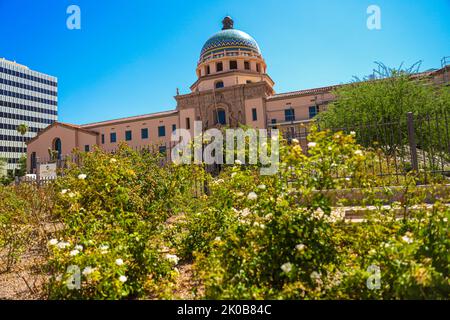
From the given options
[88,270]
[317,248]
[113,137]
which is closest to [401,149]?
[317,248]

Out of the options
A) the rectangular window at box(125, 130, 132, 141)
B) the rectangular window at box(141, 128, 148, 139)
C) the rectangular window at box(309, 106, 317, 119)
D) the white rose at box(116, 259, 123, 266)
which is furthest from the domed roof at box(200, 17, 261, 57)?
the white rose at box(116, 259, 123, 266)

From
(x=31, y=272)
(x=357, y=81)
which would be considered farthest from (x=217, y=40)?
(x=31, y=272)

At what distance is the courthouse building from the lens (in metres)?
34.5

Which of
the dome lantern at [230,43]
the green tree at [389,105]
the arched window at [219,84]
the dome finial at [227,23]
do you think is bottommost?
the green tree at [389,105]

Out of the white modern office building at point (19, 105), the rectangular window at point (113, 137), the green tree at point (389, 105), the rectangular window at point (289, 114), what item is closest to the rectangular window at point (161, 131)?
the rectangular window at point (113, 137)

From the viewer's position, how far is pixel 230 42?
38.8 meters

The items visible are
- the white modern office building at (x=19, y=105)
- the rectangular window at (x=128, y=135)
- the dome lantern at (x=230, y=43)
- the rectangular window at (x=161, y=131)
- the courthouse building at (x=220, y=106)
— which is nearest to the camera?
the courthouse building at (x=220, y=106)

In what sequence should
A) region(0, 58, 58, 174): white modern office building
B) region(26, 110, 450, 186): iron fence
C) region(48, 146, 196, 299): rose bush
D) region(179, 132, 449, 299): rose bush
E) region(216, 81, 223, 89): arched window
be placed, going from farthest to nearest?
region(0, 58, 58, 174): white modern office building < region(216, 81, 223, 89): arched window < region(26, 110, 450, 186): iron fence < region(48, 146, 196, 299): rose bush < region(179, 132, 449, 299): rose bush

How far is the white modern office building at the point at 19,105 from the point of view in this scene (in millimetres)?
66250

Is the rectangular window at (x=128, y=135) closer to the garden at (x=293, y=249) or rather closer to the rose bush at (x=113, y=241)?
the rose bush at (x=113, y=241)

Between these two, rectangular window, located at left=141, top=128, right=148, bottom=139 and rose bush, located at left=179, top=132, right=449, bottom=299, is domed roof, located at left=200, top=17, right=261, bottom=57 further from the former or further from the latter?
rose bush, located at left=179, top=132, right=449, bottom=299

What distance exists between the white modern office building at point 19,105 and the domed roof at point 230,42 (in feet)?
166

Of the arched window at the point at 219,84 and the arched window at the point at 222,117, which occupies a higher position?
the arched window at the point at 219,84
